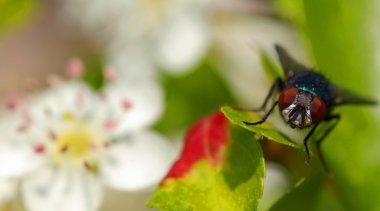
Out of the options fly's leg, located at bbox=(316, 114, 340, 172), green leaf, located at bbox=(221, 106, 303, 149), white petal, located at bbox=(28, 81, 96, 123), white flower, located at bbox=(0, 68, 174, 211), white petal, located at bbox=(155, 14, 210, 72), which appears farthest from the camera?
white petal, located at bbox=(155, 14, 210, 72)

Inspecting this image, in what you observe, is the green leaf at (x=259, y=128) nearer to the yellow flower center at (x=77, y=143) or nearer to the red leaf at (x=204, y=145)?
the red leaf at (x=204, y=145)

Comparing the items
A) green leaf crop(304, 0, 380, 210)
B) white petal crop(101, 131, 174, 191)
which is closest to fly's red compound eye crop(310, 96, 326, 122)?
green leaf crop(304, 0, 380, 210)

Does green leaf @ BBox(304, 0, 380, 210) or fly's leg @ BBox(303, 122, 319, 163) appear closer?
fly's leg @ BBox(303, 122, 319, 163)

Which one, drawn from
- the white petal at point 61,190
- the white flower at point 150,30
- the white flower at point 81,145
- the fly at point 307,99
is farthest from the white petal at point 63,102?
the fly at point 307,99

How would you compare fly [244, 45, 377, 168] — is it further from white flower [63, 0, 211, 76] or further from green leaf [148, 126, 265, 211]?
white flower [63, 0, 211, 76]

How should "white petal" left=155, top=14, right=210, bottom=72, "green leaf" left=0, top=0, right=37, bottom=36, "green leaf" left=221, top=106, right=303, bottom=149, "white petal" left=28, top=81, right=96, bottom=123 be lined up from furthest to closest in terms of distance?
"white petal" left=155, top=14, right=210, bottom=72, "green leaf" left=0, top=0, right=37, bottom=36, "white petal" left=28, top=81, right=96, bottom=123, "green leaf" left=221, top=106, right=303, bottom=149
